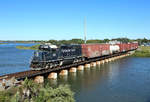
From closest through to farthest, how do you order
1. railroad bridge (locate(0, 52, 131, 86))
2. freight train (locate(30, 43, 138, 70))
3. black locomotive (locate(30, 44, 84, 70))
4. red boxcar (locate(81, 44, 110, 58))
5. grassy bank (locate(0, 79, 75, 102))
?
grassy bank (locate(0, 79, 75, 102)), railroad bridge (locate(0, 52, 131, 86)), black locomotive (locate(30, 44, 84, 70)), freight train (locate(30, 43, 138, 70)), red boxcar (locate(81, 44, 110, 58))

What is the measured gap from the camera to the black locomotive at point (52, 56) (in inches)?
1126

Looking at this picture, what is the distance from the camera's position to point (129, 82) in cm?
3244

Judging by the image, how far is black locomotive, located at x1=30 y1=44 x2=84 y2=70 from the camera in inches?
1126

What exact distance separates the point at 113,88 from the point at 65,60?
11.6 meters

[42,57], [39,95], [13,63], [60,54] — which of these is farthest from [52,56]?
[13,63]

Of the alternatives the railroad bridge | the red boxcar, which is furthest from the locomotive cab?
the red boxcar

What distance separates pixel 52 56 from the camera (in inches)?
1206

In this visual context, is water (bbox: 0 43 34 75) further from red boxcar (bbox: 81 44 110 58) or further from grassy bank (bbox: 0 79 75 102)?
grassy bank (bbox: 0 79 75 102)

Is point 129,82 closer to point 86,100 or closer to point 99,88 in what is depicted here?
point 99,88

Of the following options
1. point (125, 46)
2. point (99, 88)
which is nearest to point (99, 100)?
point (99, 88)

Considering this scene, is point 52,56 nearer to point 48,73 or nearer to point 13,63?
point 48,73

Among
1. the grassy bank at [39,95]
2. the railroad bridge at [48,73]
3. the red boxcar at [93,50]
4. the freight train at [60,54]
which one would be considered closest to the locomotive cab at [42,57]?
the freight train at [60,54]

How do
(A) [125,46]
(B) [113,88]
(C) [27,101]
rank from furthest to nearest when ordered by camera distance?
1. (A) [125,46]
2. (B) [113,88]
3. (C) [27,101]

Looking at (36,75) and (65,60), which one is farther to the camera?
(65,60)
